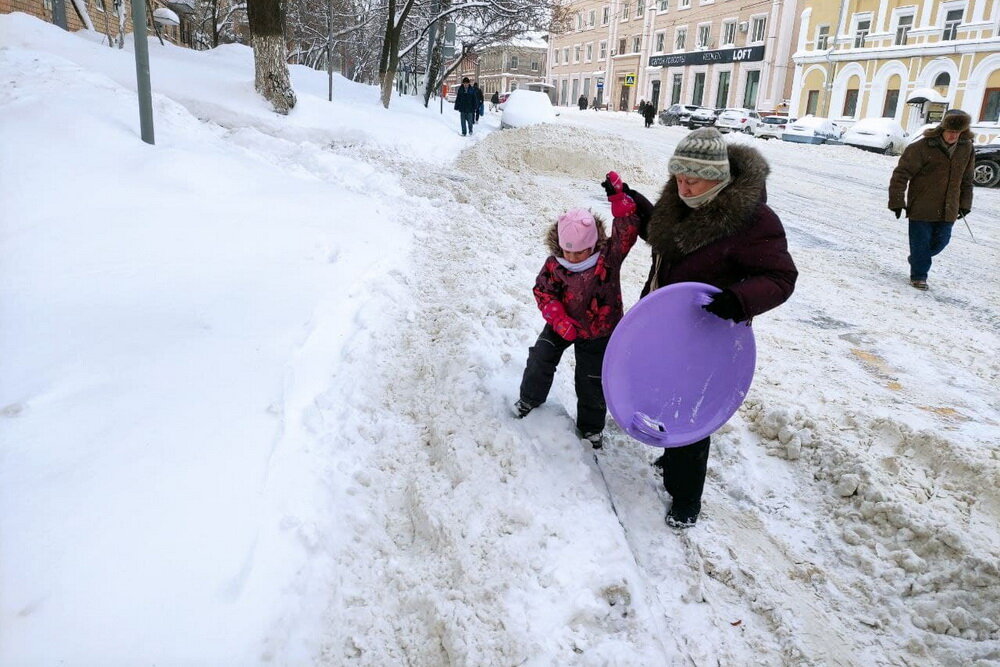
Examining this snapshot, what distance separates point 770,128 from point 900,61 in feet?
33.9

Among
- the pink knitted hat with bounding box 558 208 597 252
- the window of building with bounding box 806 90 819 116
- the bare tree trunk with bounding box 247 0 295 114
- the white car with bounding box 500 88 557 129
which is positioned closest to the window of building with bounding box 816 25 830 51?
the window of building with bounding box 806 90 819 116

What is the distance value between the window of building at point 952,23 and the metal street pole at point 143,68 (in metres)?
38.3

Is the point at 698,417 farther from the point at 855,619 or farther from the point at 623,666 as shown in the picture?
the point at 623,666

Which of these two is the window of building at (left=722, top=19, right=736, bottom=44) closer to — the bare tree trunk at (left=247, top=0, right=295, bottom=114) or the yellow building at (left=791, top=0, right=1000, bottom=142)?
the yellow building at (left=791, top=0, right=1000, bottom=142)

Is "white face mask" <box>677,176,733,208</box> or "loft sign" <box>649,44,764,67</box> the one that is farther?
"loft sign" <box>649,44,764,67</box>

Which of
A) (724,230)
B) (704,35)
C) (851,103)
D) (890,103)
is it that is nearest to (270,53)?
(724,230)

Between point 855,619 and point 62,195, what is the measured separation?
5.22 meters

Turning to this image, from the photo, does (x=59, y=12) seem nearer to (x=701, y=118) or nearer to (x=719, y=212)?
(x=719, y=212)

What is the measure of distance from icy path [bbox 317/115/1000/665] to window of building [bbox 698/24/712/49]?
51.8 m

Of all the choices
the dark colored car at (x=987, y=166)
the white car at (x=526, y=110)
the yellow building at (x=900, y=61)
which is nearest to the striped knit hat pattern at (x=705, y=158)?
the dark colored car at (x=987, y=166)

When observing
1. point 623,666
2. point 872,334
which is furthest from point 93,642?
point 872,334

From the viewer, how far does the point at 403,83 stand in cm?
3506

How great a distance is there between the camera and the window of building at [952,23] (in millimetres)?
32525

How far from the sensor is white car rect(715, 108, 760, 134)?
32031 mm
